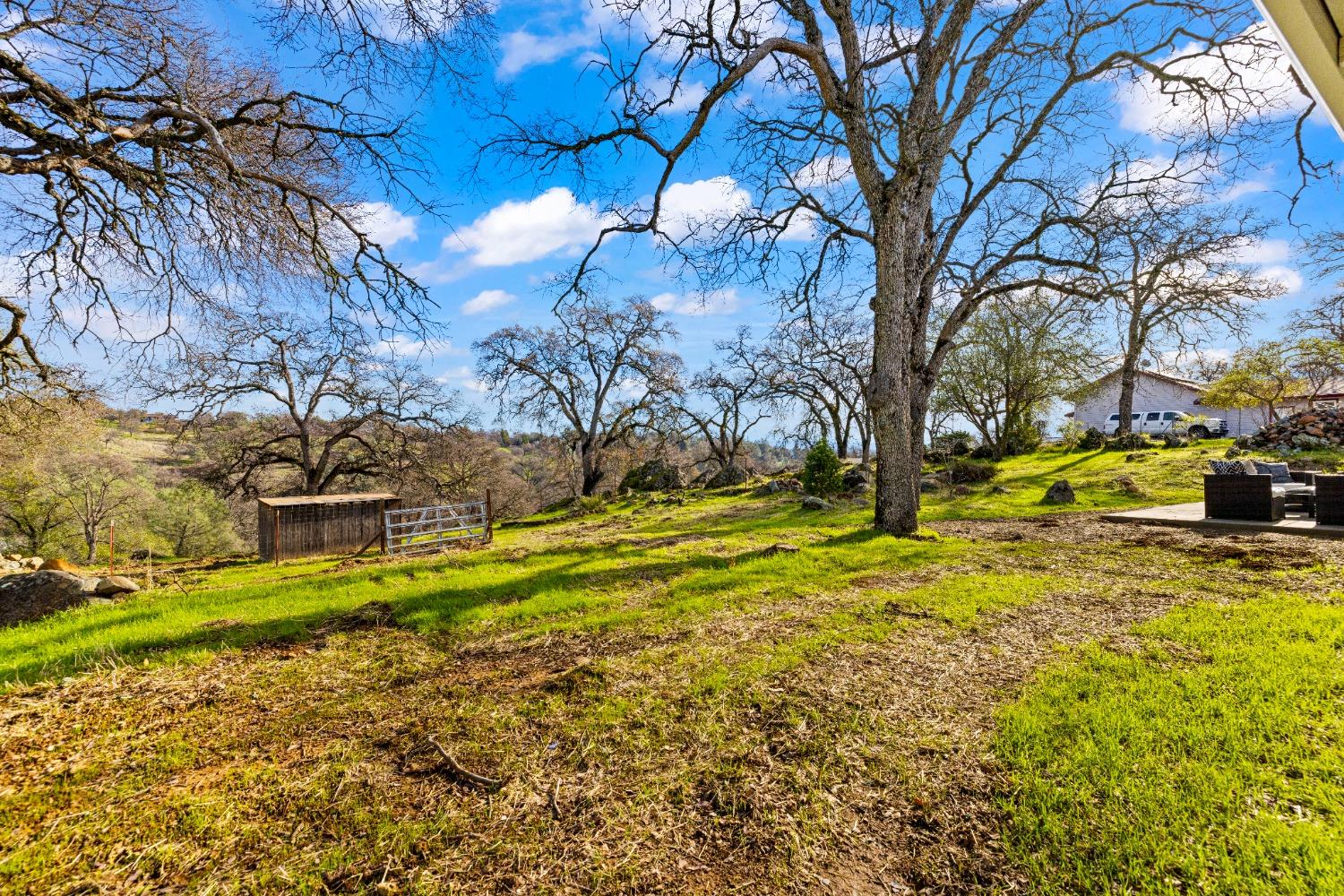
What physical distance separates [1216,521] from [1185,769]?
9127 millimetres

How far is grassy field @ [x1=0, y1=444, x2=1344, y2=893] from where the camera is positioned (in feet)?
6.18

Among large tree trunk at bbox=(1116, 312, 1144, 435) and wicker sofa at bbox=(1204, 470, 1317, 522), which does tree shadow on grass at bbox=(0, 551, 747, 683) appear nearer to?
wicker sofa at bbox=(1204, 470, 1317, 522)

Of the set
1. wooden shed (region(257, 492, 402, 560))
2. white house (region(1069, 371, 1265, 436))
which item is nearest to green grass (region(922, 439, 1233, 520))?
white house (region(1069, 371, 1265, 436))

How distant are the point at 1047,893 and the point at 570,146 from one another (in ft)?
26.2

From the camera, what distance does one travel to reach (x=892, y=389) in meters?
8.28

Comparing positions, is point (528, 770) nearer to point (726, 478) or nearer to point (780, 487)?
point (780, 487)

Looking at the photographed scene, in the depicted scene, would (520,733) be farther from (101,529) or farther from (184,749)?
(101,529)

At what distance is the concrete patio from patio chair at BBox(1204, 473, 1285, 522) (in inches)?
7.6

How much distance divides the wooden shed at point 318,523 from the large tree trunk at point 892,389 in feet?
52.5

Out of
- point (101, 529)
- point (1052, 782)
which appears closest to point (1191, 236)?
point (1052, 782)

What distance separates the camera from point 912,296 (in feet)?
29.3

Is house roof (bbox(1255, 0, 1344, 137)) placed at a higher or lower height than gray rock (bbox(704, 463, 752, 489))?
higher

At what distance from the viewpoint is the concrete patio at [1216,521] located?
24.3ft

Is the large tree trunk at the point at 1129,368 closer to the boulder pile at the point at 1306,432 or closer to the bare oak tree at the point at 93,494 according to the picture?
the boulder pile at the point at 1306,432
